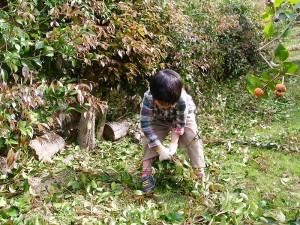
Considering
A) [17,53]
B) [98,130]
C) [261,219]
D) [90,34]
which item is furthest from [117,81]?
[261,219]

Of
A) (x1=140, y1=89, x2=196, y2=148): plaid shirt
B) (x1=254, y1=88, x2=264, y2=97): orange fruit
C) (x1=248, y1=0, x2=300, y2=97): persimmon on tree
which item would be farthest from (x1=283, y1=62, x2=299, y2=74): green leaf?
(x1=140, y1=89, x2=196, y2=148): plaid shirt

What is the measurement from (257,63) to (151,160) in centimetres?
566

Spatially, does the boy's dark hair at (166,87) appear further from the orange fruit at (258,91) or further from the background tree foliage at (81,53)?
the orange fruit at (258,91)

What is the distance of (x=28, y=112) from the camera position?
7.77 feet

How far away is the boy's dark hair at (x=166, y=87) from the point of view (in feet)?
7.77

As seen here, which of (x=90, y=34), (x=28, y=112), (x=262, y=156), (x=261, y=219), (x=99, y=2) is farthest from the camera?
(x=262, y=156)

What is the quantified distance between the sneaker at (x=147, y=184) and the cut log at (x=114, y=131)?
1300 millimetres

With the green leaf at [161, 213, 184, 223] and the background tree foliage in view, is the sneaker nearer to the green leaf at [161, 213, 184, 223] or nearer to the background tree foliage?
the green leaf at [161, 213, 184, 223]

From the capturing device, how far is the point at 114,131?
3971 millimetres

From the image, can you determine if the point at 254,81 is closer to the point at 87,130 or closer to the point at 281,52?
the point at 281,52

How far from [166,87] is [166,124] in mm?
561

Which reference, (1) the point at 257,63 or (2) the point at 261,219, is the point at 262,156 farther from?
(1) the point at 257,63

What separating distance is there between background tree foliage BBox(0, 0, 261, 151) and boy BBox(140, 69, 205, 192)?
1.70 feet

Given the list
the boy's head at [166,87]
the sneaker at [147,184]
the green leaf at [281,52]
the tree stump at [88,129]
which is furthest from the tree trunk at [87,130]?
the green leaf at [281,52]
